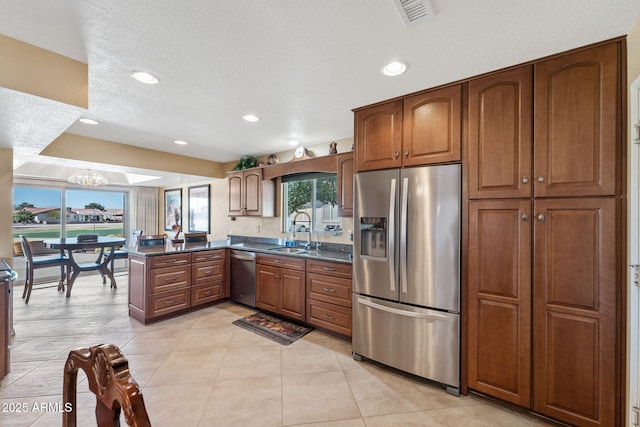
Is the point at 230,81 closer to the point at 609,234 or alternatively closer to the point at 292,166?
the point at 292,166

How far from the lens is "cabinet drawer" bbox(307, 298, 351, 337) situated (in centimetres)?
283

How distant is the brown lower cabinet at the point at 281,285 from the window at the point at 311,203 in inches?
30.4

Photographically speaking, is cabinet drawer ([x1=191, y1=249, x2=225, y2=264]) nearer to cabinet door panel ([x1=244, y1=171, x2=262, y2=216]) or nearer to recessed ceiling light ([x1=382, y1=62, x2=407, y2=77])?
cabinet door panel ([x1=244, y1=171, x2=262, y2=216])

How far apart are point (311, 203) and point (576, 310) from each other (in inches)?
120

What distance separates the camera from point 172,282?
11.3 ft

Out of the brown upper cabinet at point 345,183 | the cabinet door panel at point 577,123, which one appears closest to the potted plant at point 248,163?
the brown upper cabinet at point 345,183

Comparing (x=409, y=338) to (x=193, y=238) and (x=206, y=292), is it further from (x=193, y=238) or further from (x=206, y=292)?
(x=193, y=238)

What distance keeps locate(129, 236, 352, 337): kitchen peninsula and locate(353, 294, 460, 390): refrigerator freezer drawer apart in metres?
0.38

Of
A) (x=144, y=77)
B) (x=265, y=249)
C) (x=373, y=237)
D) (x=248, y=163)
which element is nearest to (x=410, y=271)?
(x=373, y=237)

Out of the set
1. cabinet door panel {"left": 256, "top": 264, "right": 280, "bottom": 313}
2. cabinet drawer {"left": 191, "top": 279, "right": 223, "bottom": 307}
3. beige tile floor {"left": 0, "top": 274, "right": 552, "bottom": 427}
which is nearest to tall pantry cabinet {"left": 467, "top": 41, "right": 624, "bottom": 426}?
beige tile floor {"left": 0, "top": 274, "right": 552, "bottom": 427}

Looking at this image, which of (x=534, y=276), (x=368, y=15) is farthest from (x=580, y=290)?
(x=368, y=15)

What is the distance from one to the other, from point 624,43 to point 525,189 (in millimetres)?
945

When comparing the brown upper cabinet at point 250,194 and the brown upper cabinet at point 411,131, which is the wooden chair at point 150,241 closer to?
the brown upper cabinet at point 250,194

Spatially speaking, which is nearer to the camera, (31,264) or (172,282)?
(172,282)
